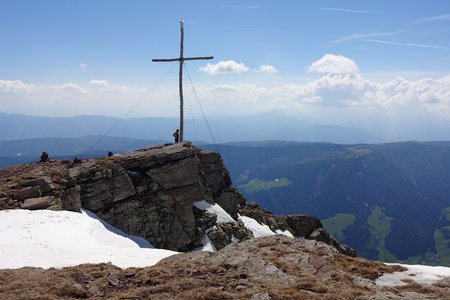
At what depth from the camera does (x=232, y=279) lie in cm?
1457

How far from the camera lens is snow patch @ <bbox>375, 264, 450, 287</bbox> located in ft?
48.2

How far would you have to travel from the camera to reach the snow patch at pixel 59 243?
18922 mm

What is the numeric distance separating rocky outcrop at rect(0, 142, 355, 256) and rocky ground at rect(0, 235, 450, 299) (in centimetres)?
1672

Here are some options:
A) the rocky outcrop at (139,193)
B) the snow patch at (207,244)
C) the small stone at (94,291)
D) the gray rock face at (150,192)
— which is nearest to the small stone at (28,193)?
the rocky outcrop at (139,193)

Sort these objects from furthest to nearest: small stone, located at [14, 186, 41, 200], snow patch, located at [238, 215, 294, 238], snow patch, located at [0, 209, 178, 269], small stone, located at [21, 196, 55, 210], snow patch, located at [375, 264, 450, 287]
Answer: snow patch, located at [238, 215, 294, 238] → small stone, located at [14, 186, 41, 200] → small stone, located at [21, 196, 55, 210] → snow patch, located at [0, 209, 178, 269] → snow patch, located at [375, 264, 450, 287]

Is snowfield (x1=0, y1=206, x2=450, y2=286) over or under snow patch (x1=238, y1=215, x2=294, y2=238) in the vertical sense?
over

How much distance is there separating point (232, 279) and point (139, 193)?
2548 centimetres

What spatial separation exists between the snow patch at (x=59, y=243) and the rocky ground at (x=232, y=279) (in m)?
2.21

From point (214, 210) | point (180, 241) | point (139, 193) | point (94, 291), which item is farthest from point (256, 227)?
point (94, 291)

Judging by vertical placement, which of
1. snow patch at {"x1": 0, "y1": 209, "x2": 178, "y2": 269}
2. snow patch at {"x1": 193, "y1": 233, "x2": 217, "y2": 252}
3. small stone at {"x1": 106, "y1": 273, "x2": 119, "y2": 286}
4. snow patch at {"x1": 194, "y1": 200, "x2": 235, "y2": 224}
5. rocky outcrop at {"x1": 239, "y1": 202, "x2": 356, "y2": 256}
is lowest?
rocky outcrop at {"x1": 239, "y1": 202, "x2": 356, "y2": 256}

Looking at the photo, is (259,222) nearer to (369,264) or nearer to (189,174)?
(189,174)

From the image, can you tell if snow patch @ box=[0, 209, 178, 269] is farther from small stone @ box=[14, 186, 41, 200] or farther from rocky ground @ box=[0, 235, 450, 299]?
small stone @ box=[14, 186, 41, 200]

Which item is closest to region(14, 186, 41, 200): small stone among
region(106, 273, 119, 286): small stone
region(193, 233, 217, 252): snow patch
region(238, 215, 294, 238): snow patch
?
region(193, 233, 217, 252): snow patch

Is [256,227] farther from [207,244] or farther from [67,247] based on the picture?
[67,247]
